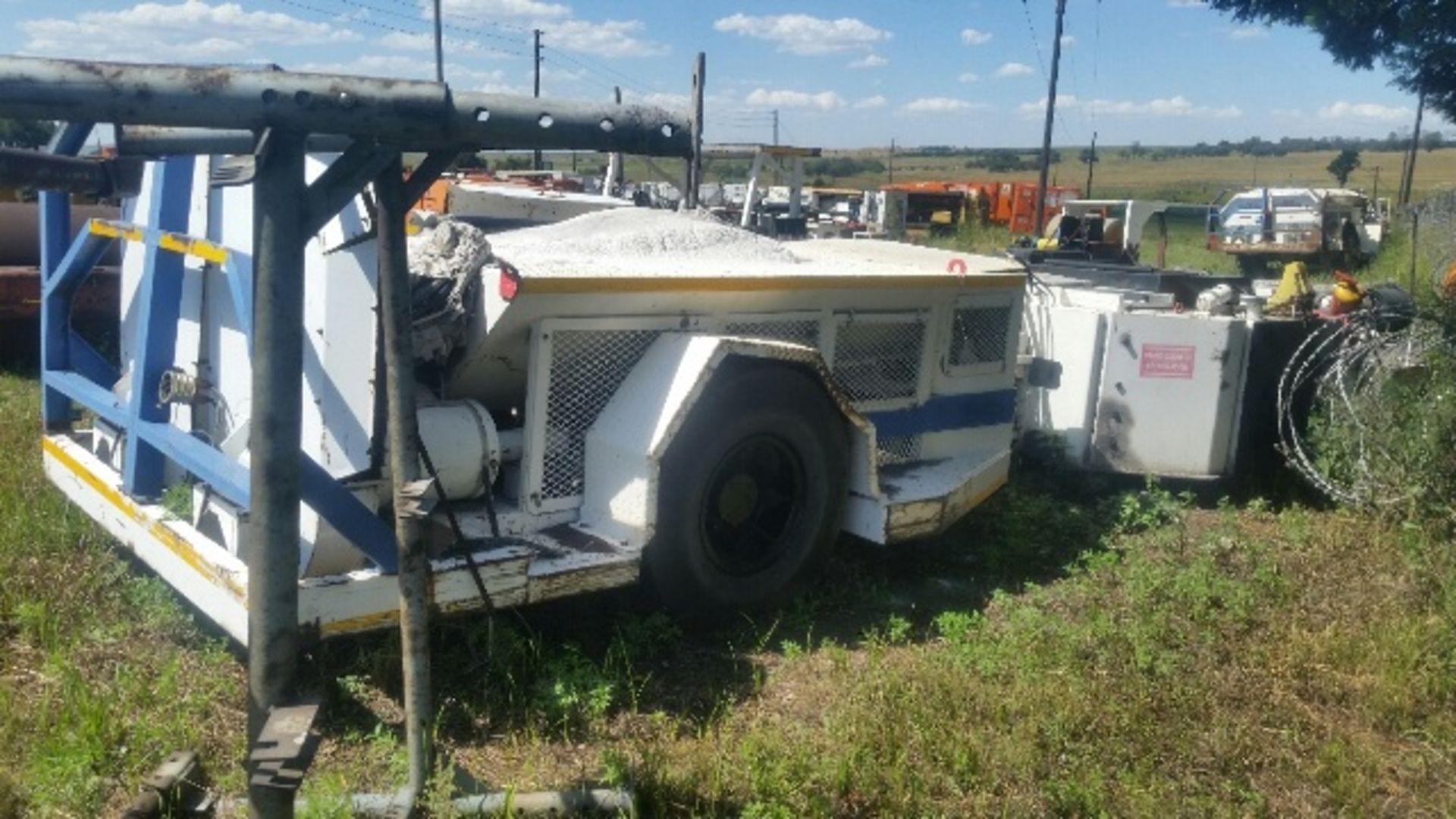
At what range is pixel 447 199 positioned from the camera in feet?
27.8

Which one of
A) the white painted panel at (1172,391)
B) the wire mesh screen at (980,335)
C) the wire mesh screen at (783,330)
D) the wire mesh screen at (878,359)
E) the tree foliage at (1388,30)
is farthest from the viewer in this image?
the tree foliage at (1388,30)

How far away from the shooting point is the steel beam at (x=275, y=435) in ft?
7.70

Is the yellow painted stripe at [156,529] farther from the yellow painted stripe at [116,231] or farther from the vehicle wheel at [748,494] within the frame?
the vehicle wheel at [748,494]

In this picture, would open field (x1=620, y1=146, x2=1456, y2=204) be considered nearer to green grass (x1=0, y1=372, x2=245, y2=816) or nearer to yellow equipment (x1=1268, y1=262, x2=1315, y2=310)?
yellow equipment (x1=1268, y1=262, x2=1315, y2=310)

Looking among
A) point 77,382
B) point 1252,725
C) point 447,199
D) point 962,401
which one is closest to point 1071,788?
point 1252,725

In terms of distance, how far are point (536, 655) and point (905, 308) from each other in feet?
7.25

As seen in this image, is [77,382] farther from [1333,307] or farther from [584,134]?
[1333,307]

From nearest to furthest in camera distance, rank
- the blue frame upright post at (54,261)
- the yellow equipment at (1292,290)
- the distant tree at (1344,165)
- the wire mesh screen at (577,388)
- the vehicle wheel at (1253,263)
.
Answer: the wire mesh screen at (577,388)
the blue frame upright post at (54,261)
the yellow equipment at (1292,290)
the vehicle wheel at (1253,263)
the distant tree at (1344,165)

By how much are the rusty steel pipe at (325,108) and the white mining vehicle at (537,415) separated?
669 mm

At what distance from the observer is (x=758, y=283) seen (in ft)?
15.4

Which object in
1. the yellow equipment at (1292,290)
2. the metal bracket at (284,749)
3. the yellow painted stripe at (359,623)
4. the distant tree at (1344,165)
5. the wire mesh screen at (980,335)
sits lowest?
the yellow painted stripe at (359,623)

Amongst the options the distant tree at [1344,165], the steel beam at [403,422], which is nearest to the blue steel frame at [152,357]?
the steel beam at [403,422]

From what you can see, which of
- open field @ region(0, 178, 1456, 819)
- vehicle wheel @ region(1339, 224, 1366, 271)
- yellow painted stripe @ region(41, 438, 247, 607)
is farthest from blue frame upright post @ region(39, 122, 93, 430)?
vehicle wheel @ region(1339, 224, 1366, 271)

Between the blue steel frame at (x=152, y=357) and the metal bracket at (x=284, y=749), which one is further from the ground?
the blue steel frame at (x=152, y=357)
